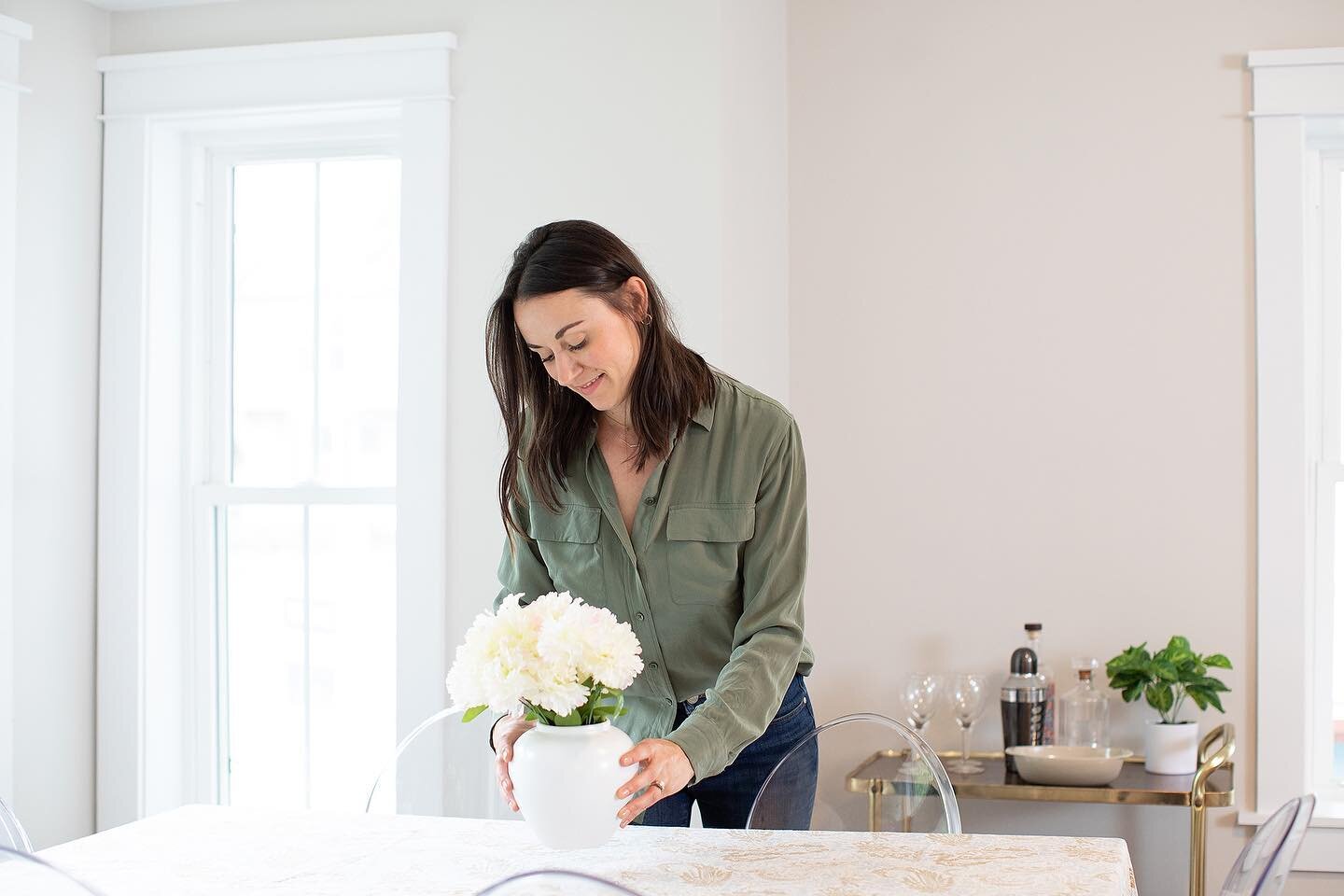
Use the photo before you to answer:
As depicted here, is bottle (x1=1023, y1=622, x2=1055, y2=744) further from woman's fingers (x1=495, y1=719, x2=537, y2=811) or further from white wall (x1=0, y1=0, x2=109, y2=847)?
white wall (x1=0, y1=0, x2=109, y2=847)

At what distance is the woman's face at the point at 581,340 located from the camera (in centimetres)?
175

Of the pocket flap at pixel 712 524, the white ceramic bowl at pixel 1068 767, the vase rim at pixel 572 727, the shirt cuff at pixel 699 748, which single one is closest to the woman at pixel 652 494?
the pocket flap at pixel 712 524

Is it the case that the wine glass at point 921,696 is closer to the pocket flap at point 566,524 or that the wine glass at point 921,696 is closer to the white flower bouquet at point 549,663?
the pocket flap at point 566,524

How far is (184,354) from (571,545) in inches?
67.6

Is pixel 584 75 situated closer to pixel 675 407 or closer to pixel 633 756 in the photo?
pixel 675 407

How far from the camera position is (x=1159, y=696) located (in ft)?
9.35

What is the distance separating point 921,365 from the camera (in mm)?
3215

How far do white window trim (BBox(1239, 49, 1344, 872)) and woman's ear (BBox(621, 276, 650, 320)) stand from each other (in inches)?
73.1

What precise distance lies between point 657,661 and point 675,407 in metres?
0.37

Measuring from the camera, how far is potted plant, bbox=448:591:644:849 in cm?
143

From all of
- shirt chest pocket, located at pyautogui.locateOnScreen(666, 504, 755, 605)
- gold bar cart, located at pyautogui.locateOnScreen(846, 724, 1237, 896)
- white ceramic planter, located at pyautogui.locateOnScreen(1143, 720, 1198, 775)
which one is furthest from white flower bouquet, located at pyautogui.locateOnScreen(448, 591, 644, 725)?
white ceramic planter, located at pyautogui.locateOnScreen(1143, 720, 1198, 775)

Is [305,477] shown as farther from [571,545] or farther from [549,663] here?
[549,663]

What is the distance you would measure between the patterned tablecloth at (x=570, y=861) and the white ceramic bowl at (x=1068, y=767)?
3.95ft

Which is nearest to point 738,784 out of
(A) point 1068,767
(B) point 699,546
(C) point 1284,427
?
(B) point 699,546
